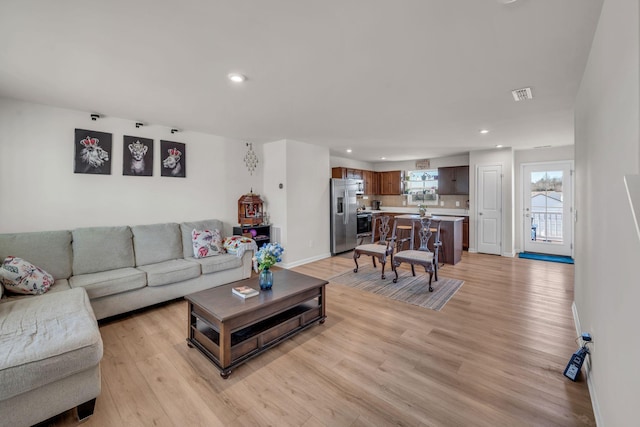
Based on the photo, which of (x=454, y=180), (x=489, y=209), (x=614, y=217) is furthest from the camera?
(x=454, y=180)

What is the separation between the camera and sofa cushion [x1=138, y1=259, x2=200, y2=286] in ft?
10.4

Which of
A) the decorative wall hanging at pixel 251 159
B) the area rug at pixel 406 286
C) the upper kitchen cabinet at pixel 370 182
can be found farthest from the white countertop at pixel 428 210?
the decorative wall hanging at pixel 251 159

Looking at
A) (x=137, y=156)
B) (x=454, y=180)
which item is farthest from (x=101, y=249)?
(x=454, y=180)

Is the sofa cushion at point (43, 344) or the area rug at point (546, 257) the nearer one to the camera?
the sofa cushion at point (43, 344)

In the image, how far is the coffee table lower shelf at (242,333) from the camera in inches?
83.8

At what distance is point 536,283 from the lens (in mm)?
4160

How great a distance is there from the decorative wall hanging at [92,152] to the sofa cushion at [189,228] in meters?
1.21

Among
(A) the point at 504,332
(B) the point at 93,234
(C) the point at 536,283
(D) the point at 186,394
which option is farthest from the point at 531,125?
(B) the point at 93,234

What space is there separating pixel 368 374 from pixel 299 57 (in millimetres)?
2541

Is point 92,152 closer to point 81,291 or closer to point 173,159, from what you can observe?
point 173,159

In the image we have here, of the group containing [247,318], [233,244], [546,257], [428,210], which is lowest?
[546,257]

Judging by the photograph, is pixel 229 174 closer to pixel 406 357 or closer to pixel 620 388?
pixel 406 357

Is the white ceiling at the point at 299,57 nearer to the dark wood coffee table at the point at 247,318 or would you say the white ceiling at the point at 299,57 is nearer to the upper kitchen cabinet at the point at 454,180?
the dark wood coffee table at the point at 247,318

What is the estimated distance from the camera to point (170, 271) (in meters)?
3.29
